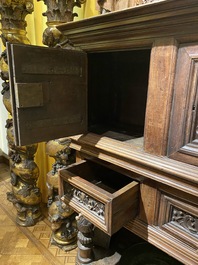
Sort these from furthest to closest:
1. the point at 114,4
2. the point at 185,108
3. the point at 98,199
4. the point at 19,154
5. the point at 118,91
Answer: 1. the point at 19,154
2. the point at 118,91
3. the point at 114,4
4. the point at 98,199
5. the point at 185,108

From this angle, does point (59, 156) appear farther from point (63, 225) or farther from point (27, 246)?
point (27, 246)

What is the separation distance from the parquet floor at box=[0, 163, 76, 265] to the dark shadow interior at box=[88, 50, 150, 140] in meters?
1.00

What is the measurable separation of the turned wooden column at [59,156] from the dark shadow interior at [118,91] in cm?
23

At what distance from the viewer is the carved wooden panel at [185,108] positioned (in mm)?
530

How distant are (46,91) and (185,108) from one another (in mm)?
429

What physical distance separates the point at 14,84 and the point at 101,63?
20.7 inches

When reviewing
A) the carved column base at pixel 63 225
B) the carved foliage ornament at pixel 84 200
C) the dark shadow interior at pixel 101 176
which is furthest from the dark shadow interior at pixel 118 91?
the carved column base at pixel 63 225

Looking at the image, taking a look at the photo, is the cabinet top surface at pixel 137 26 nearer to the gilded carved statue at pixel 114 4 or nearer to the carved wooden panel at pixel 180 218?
the gilded carved statue at pixel 114 4

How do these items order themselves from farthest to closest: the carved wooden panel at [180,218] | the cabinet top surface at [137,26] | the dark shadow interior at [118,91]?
1. the dark shadow interior at [118,91]
2. the carved wooden panel at [180,218]
3. the cabinet top surface at [137,26]

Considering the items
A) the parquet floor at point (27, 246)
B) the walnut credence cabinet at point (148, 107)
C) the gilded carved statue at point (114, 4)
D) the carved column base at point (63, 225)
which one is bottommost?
the parquet floor at point (27, 246)

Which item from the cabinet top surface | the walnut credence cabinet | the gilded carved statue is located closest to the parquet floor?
the walnut credence cabinet

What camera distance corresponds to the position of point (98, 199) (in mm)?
661

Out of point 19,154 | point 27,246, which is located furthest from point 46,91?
point 27,246

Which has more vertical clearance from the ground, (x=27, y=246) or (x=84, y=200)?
(x=84, y=200)
